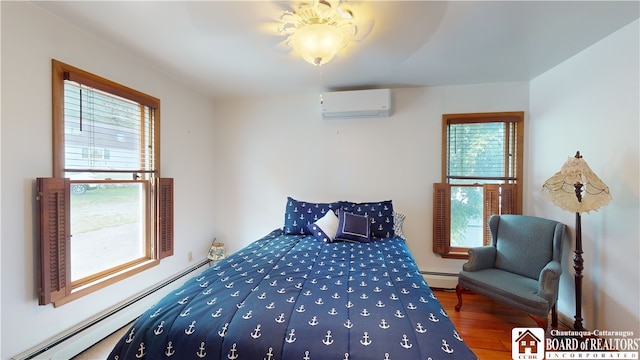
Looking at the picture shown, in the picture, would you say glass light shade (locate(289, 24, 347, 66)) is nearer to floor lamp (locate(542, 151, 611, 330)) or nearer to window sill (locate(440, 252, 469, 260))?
floor lamp (locate(542, 151, 611, 330))

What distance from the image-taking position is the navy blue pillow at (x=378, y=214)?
9.14 ft

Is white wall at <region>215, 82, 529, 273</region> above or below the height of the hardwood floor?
above

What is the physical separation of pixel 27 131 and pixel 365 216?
2772 millimetres

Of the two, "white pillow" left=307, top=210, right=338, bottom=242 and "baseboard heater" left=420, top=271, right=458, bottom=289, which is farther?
"baseboard heater" left=420, top=271, right=458, bottom=289

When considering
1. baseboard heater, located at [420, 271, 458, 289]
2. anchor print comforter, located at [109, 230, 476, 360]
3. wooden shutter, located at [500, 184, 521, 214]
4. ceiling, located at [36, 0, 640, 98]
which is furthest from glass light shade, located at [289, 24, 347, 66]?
baseboard heater, located at [420, 271, 458, 289]

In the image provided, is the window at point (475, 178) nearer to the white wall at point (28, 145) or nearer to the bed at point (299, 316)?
the bed at point (299, 316)

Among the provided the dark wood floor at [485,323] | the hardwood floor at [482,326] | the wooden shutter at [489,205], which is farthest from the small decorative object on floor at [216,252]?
the wooden shutter at [489,205]

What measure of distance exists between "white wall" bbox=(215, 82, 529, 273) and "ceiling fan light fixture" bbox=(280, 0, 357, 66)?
5.18 feet

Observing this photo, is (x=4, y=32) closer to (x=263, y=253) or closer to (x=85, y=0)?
(x=85, y=0)

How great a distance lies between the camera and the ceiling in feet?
5.38

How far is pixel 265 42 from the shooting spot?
2.04m

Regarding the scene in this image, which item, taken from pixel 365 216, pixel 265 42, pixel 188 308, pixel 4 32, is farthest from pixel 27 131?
pixel 365 216
